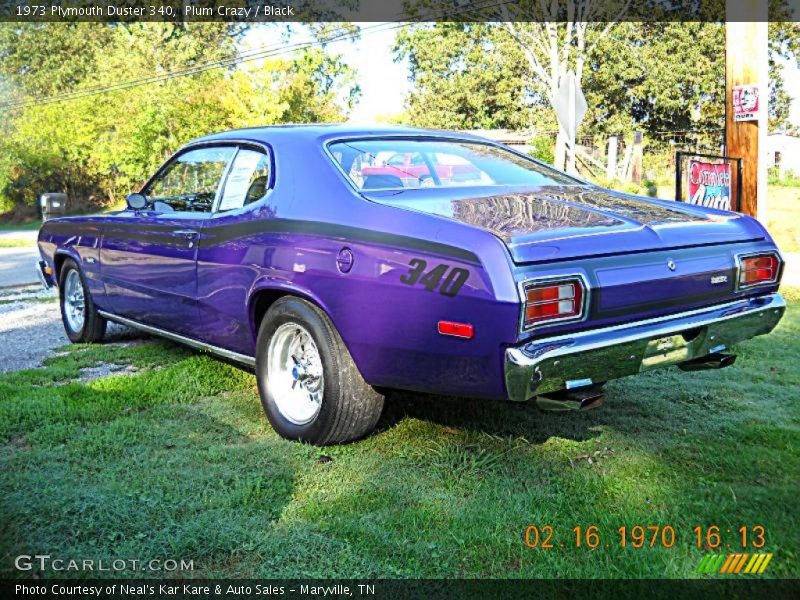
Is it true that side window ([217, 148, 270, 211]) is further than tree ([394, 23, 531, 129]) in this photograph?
No

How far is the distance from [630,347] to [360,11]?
39457 millimetres

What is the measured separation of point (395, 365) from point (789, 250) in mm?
10966

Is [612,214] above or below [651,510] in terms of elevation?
above

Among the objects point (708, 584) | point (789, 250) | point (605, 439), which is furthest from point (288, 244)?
point (789, 250)

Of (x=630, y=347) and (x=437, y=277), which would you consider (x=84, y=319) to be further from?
(x=630, y=347)

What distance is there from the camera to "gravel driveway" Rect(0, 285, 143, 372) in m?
6.05

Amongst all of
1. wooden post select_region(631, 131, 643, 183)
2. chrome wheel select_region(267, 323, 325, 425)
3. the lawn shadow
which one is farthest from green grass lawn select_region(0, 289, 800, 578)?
wooden post select_region(631, 131, 643, 183)

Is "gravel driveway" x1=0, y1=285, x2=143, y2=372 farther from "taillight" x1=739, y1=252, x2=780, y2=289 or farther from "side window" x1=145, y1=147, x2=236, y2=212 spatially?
"taillight" x1=739, y1=252, x2=780, y2=289

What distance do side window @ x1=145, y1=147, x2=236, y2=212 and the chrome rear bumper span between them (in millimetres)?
2407

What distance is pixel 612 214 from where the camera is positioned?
3.58 metres

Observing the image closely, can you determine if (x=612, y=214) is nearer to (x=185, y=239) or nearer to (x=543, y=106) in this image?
(x=185, y=239)

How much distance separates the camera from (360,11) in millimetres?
39781

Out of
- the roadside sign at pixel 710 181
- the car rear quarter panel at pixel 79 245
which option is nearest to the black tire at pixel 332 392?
the car rear quarter panel at pixel 79 245
